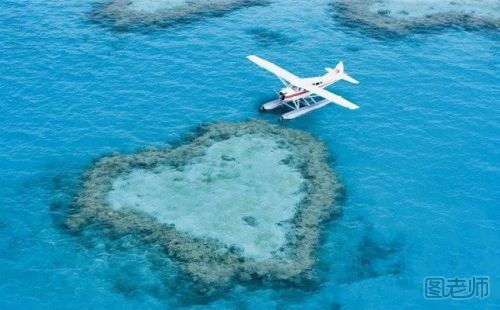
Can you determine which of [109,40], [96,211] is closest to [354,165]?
[96,211]

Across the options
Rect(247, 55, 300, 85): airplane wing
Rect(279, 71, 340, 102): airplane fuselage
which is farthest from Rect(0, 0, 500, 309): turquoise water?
Rect(247, 55, 300, 85): airplane wing

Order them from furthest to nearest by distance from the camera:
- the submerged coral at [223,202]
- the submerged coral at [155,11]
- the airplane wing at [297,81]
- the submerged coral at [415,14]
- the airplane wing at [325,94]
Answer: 1. the submerged coral at [415,14]
2. the submerged coral at [155,11]
3. the airplane wing at [297,81]
4. the airplane wing at [325,94]
5. the submerged coral at [223,202]

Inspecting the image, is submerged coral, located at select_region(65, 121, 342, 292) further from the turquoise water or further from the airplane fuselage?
the airplane fuselage

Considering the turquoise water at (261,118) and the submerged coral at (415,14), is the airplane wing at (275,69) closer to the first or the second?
the turquoise water at (261,118)

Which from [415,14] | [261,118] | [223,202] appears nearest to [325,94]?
[261,118]

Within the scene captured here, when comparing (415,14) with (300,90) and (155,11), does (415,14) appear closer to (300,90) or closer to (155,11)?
(300,90)

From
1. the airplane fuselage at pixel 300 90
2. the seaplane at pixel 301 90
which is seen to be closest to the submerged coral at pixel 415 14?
the seaplane at pixel 301 90

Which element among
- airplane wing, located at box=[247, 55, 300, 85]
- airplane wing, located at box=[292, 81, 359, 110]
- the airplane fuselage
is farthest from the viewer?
airplane wing, located at box=[247, 55, 300, 85]
